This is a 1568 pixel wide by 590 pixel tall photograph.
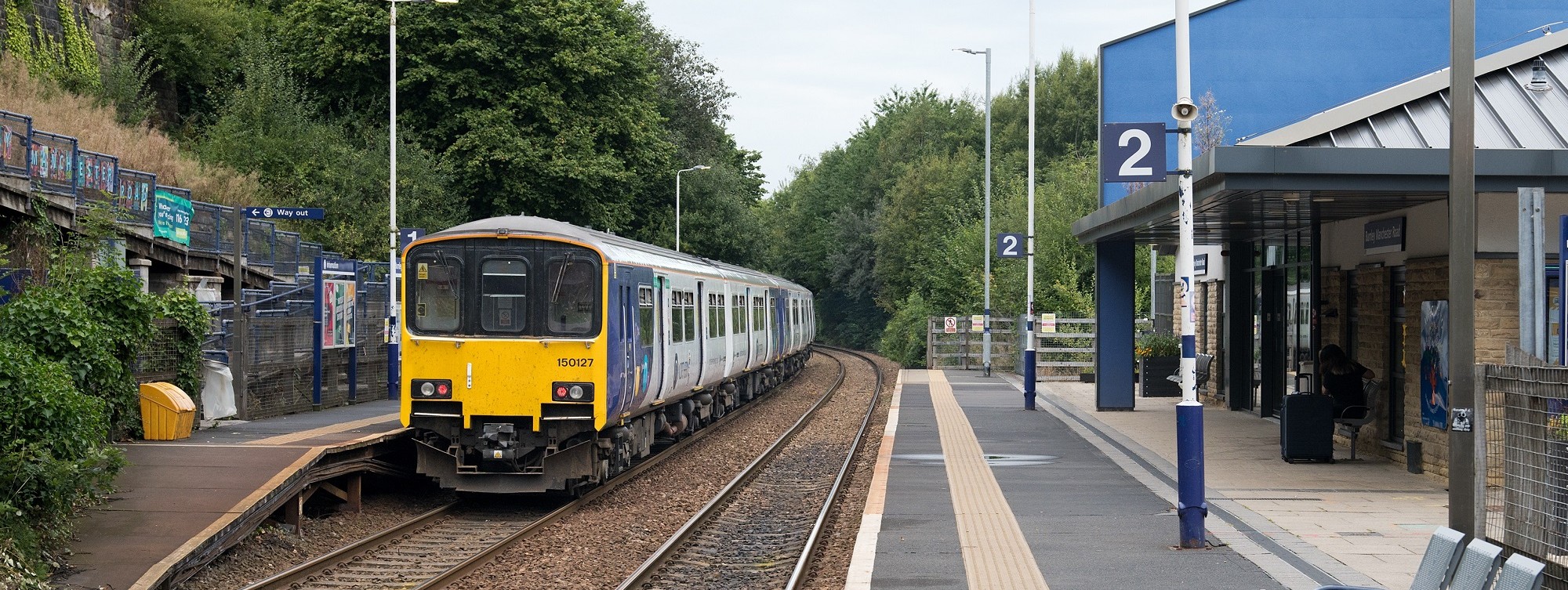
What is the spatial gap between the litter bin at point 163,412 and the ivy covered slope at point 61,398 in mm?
102

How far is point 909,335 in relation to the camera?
1927 inches

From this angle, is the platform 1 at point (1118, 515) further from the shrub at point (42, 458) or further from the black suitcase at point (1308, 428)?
the shrub at point (42, 458)

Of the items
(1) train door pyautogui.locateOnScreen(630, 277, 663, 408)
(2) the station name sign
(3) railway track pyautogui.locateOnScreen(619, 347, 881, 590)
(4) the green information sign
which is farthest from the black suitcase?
(4) the green information sign

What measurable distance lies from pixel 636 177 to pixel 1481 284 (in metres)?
29.3

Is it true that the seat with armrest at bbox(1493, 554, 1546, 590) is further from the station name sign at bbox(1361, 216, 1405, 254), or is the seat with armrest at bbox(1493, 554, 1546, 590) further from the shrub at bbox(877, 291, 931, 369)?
the shrub at bbox(877, 291, 931, 369)

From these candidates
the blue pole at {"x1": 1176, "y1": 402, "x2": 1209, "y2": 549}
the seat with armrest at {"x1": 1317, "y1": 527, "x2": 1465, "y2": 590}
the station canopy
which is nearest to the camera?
the seat with armrest at {"x1": 1317, "y1": 527, "x2": 1465, "y2": 590}

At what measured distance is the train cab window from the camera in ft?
44.1

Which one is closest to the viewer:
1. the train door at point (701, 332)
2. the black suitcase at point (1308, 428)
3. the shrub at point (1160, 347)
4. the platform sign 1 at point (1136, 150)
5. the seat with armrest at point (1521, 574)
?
the seat with armrest at point (1521, 574)

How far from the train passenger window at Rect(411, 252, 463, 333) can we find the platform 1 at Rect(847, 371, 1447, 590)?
452 cm

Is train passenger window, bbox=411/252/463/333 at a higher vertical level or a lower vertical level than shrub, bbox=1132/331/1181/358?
higher

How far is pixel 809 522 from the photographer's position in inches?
493

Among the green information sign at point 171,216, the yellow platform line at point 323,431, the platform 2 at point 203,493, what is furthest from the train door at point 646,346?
the green information sign at point 171,216

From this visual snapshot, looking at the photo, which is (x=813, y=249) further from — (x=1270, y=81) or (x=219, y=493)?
(x=219, y=493)

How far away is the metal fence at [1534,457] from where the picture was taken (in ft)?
21.7
